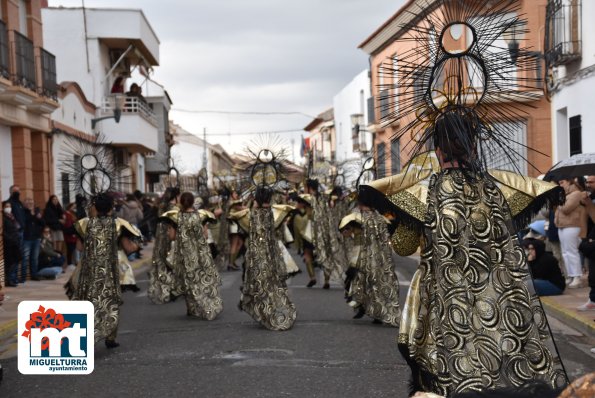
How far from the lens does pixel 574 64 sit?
19.0 metres

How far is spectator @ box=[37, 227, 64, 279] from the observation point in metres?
18.0

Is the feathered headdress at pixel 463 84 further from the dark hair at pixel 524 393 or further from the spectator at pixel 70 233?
the spectator at pixel 70 233

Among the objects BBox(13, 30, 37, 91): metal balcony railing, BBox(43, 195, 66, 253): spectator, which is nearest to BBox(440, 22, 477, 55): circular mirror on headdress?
BBox(43, 195, 66, 253): spectator

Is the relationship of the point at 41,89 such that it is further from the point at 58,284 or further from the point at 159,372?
the point at 159,372

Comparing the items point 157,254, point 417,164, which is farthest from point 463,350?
point 157,254

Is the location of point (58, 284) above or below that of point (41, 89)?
below

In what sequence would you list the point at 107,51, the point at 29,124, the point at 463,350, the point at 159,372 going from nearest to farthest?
the point at 463,350 < the point at 159,372 < the point at 29,124 < the point at 107,51

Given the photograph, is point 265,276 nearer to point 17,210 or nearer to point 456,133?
point 456,133

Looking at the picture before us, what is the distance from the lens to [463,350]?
15.1 ft

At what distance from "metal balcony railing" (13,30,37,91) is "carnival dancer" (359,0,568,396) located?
1515cm

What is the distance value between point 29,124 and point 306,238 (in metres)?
7.74

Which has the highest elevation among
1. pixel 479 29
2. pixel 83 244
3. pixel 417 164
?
pixel 479 29

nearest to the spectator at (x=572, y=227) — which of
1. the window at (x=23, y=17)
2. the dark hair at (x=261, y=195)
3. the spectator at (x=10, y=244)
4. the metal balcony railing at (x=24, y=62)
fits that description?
the dark hair at (x=261, y=195)

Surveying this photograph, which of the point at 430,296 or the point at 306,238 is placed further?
the point at 306,238
